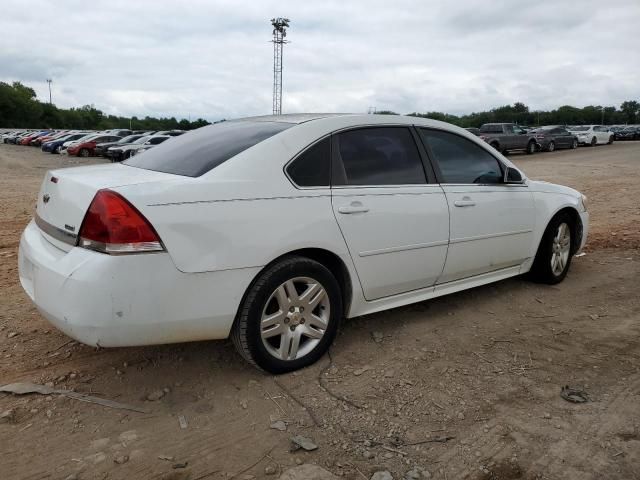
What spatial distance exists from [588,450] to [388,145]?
2.21 meters

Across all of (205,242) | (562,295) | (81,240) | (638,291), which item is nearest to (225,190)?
(205,242)

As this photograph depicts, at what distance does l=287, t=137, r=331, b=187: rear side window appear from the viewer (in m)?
3.31

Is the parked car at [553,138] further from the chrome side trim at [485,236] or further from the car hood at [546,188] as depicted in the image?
the chrome side trim at [485,236]

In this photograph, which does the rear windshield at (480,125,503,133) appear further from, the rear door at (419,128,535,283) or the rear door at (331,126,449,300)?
the rear door at (331,126,449,300)

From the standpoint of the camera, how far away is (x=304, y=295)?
3.29 m

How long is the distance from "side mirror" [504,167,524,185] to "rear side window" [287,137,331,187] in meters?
1.75

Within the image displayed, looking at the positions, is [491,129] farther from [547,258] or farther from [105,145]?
[547,258]

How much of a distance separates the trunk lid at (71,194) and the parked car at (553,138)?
28139 mm

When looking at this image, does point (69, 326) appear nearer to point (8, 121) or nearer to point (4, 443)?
point (4, 443)

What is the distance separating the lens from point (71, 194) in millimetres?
2984

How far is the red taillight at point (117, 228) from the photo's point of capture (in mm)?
2695

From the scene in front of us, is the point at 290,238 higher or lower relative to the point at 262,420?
higher

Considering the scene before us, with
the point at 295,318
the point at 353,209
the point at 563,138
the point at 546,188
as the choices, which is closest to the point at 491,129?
the point at 563,138

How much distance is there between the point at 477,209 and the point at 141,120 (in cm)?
12657
